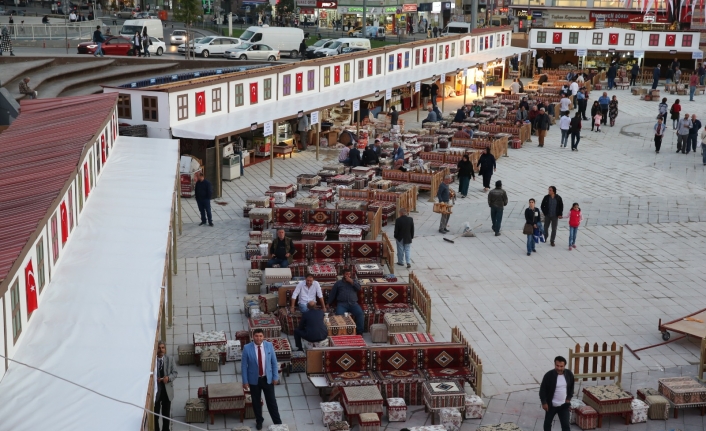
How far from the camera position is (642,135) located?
115ft

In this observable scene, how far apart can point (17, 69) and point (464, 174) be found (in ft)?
53.1

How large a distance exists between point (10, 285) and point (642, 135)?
29.5 meters

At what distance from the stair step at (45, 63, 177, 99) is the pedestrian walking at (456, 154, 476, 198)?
13.0m

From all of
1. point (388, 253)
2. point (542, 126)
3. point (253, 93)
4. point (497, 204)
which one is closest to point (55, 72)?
point (253, 93)

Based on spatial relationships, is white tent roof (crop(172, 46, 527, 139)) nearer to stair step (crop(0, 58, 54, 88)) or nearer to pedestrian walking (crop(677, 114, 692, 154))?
stair step (crop(0, 58, 54, 88))

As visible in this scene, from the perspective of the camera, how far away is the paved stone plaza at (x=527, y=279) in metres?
13.6

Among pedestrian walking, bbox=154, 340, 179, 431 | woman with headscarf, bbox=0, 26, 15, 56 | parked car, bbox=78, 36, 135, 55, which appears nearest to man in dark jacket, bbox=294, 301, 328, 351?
pedestrian walking, bbox=154, 340, 179, 431

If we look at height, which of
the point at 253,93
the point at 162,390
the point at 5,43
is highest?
the point at 5,43

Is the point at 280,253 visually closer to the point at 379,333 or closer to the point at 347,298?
the point at 347,298

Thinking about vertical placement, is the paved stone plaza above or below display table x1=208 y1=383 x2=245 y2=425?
below

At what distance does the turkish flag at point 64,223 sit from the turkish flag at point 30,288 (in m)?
2.15

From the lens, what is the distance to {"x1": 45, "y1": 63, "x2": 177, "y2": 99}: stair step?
98.2 feet

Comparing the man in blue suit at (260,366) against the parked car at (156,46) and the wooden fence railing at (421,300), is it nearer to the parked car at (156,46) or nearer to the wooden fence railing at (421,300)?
the wooden fence railing at (421,300)

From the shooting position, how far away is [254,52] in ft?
158
